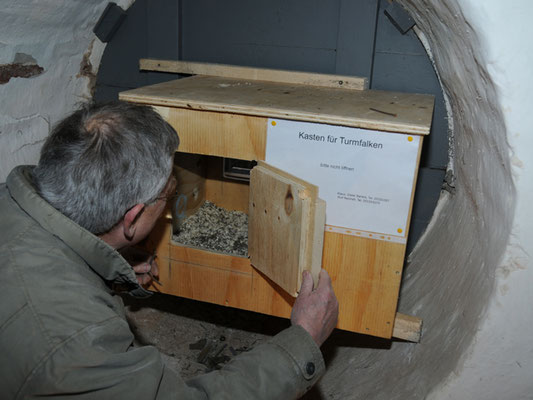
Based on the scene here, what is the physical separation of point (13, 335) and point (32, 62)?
1565 mm

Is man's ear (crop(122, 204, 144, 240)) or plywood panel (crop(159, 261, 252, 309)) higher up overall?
man's ear (crop(122, 204, 144, 240))

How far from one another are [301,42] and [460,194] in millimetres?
863

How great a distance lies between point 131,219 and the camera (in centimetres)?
122

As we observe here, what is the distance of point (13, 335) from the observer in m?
0.94

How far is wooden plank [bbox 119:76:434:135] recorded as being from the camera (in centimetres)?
135

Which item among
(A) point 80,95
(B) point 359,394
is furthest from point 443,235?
(A) point 80,95

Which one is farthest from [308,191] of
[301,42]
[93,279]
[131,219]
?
[301,42]

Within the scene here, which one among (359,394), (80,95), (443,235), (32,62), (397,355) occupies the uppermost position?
(32,62)

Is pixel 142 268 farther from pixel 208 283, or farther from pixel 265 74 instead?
pixel 265 74

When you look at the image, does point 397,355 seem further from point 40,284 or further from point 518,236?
point 40,284

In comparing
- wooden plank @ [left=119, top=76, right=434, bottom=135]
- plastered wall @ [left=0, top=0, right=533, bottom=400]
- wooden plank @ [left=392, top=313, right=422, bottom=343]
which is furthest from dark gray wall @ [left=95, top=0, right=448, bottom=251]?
wooden plank @ [left=392, top=313, right=422, bottom=343]

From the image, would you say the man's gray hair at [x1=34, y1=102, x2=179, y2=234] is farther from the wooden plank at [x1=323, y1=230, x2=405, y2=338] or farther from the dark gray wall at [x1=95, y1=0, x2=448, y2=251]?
the dark gray wall at [x1=95, y1=0, x2=448, y2=251]

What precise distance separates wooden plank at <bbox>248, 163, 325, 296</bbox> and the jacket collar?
0.45m

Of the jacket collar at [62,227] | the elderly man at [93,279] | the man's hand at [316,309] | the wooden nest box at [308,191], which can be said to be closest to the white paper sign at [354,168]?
the wooden nest box at [308,191]
